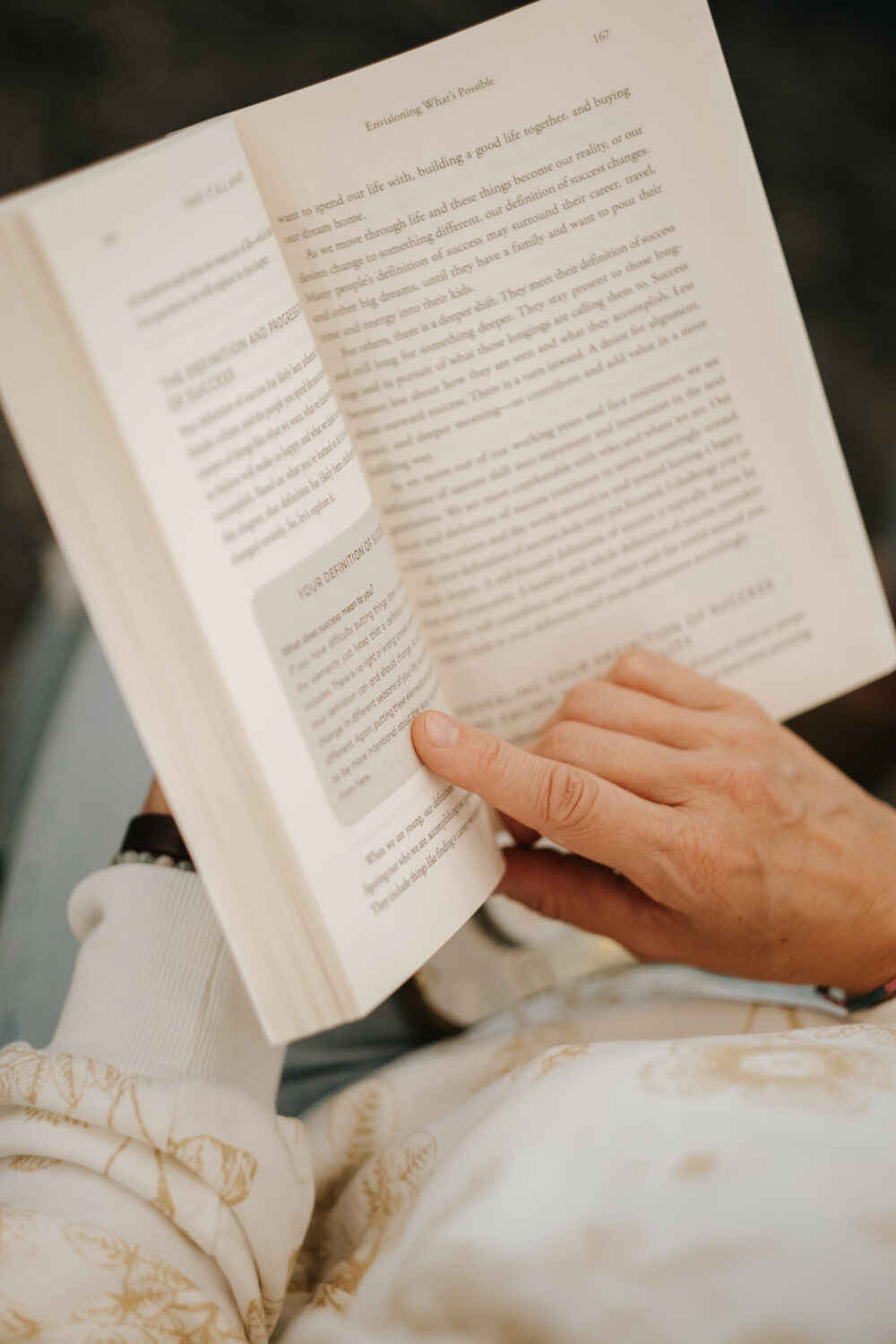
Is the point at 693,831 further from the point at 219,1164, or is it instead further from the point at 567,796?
the point at 219,1164

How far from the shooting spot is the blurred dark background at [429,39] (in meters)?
1.20

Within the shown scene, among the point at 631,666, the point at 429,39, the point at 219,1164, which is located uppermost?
the point at 429,39

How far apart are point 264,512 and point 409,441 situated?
0.47ft

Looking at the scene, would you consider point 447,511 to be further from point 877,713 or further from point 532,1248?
point 877,713

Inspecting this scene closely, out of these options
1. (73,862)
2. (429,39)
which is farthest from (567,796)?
(429,39)

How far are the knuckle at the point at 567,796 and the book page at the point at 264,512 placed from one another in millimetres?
62

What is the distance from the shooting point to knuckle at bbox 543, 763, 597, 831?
0.47m

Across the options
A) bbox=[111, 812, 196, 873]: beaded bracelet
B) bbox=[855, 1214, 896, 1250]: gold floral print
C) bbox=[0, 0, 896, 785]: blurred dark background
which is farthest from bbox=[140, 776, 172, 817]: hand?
bbox=[0, 0, 896, 785]: blurred dark background

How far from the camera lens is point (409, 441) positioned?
0.50 metres

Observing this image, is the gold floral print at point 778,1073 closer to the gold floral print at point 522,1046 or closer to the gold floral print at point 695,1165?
the gold floral print at point 695,1165

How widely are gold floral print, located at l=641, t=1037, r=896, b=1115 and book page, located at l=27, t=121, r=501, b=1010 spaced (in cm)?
12

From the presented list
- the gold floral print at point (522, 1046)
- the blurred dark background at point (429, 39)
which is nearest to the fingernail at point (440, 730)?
the gold floral print at point (522, 1046)

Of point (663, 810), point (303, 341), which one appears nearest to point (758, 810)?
point (663, 810)

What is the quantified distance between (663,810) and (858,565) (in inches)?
9.2
